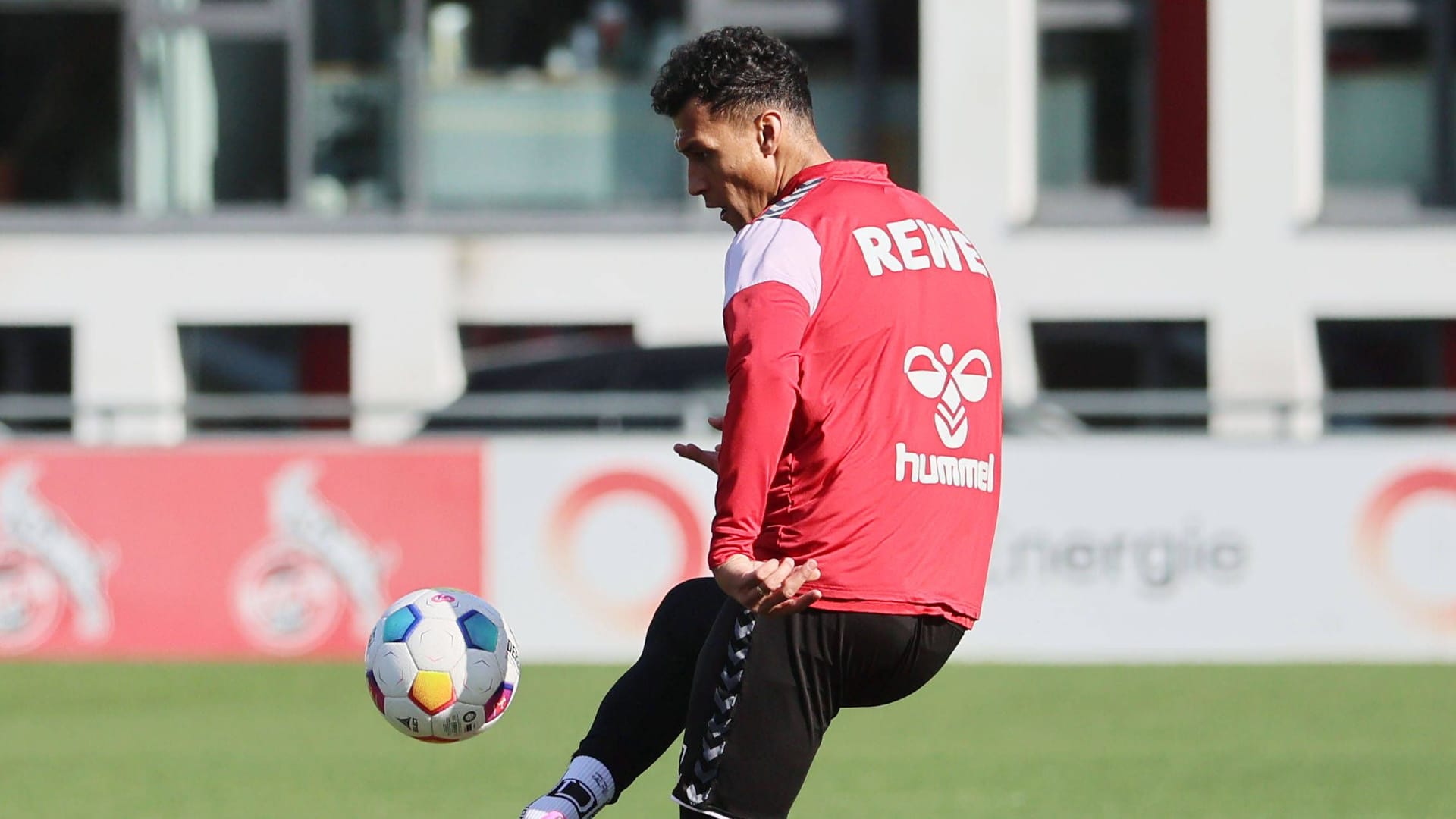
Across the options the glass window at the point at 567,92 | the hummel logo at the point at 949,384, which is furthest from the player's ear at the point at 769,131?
the glass window at the point at 567,92

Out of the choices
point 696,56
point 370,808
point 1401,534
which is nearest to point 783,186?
point 696,56

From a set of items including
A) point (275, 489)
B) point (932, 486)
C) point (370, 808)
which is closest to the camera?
point (932, 486)

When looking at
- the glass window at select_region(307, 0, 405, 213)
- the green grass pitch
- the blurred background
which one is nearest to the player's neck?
the green grass pitch

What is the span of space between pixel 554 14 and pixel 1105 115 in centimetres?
547

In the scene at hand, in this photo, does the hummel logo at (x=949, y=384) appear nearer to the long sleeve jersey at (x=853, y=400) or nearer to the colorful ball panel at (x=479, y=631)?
the long sleeve jersey at (x=853, y=400)

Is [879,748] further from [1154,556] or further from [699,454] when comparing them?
[699,454]

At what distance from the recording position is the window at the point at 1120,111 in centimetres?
2162

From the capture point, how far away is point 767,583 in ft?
13.0

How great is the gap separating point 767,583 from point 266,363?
18945 mm

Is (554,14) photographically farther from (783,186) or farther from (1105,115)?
(783,186)

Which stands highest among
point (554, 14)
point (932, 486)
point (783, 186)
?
point (554, 14)

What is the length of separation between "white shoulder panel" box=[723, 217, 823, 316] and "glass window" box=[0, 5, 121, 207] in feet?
63.1

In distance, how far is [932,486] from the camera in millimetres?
4203

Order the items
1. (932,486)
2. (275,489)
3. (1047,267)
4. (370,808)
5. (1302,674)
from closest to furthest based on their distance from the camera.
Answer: (932,486) → (370,808) → (1302,674) → (275,489) → (1047,267)
